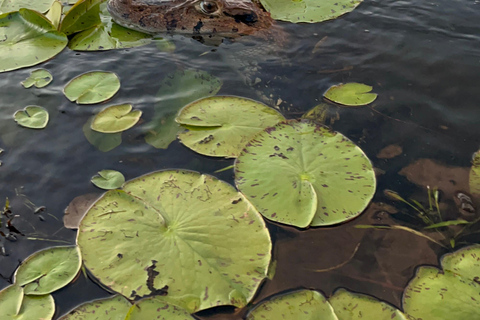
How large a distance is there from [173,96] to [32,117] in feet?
3.18

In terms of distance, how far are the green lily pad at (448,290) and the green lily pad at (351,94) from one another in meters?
1.23

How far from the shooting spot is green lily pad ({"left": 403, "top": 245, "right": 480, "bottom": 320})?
1616 millimetres

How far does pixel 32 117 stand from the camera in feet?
8.71

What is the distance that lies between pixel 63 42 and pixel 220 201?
2227mm

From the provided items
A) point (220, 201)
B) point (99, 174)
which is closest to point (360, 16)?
point (220, 201)

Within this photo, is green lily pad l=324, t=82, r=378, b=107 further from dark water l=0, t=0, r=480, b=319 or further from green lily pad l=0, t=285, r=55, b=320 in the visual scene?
green lily pad l=0, t=285, r=55, b=320

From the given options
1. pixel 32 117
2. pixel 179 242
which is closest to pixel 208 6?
pixel 32 117

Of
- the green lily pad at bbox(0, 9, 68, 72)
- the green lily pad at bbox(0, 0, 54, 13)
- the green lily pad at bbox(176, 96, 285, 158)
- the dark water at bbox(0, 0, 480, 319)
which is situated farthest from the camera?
the green lily pad at bbox(0, 0, 54, 13)

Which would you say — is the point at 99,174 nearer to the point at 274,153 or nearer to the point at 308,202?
the point at 274,153

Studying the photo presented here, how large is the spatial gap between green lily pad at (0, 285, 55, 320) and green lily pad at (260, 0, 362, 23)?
9.48 ft

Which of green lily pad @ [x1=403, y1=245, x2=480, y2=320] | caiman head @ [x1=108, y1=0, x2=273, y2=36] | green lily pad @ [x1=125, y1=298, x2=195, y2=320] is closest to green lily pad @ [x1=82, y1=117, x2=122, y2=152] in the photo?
green lily pad @ [x1=125, y1=298, x2=195, y2=320]

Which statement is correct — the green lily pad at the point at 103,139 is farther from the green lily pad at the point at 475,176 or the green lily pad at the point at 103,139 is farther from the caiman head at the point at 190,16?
the green lily pad at the point at 475,176

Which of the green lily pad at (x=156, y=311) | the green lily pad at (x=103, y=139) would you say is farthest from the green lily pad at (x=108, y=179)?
the green lily pad at (x=156, y=311)

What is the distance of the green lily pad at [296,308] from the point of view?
1.60 m
